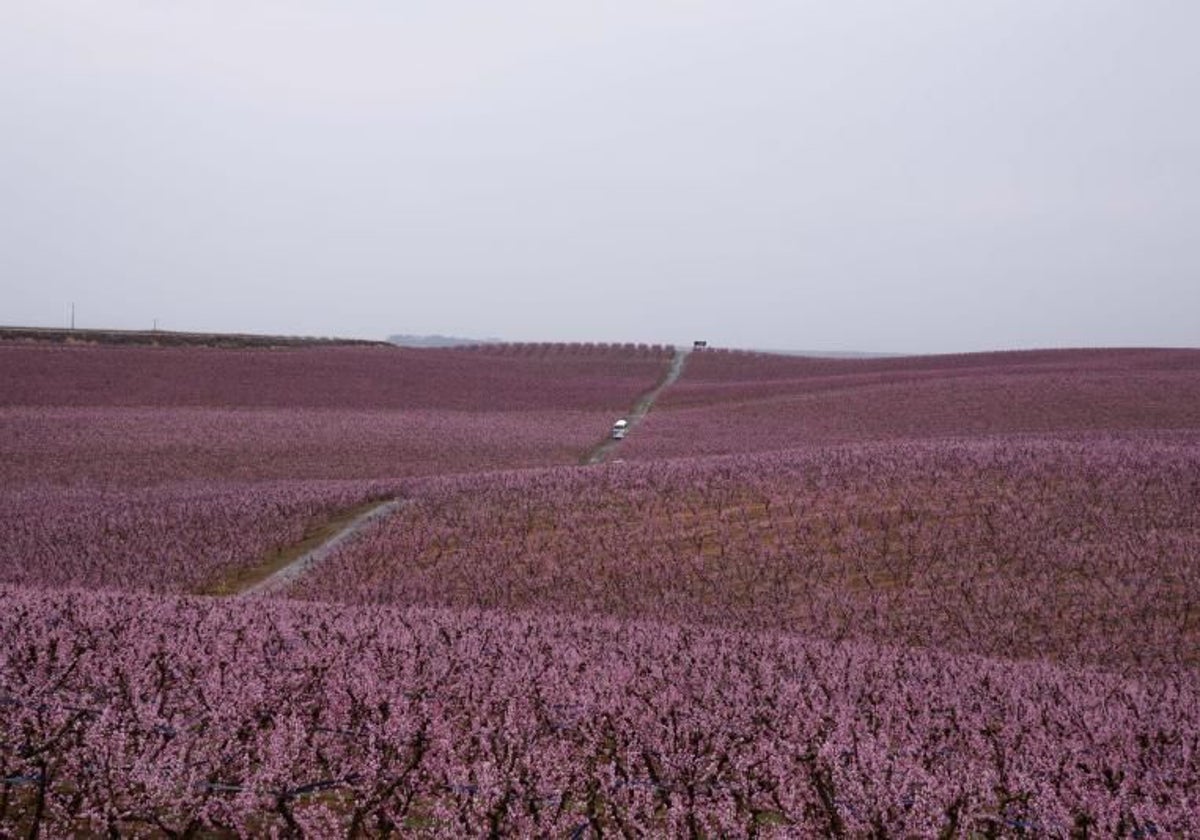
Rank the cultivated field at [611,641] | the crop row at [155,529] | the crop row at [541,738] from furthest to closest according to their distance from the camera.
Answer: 1. the crop row at [155,529]
2. the cultivated field at [611,641]
3. the crop row at [541,738]

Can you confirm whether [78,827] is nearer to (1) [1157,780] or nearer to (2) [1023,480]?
(1) [1157,780]

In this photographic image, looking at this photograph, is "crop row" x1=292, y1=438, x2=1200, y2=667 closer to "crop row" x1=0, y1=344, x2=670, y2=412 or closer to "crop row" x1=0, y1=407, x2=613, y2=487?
"crop row" x1=0, y1=407, x2=613, y2=487

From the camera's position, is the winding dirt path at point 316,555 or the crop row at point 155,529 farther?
the crop row at point 155,529

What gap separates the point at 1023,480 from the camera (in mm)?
20625

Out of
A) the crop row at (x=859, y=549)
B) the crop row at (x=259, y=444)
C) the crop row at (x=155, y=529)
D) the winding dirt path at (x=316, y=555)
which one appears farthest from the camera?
the crop row at (x=259, y=444)

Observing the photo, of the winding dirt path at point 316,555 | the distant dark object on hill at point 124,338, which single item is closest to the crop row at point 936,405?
the winding dirt path at point 316,555

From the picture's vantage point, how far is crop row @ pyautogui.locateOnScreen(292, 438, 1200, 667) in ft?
45.3

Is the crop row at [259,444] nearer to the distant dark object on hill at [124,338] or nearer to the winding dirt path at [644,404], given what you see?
the winding dirt path at [644,404]

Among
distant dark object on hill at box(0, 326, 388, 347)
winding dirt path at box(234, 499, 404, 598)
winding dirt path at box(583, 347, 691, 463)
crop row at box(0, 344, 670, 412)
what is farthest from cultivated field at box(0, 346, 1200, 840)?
distant dark object on hill at box(0, 326, 388, 347)

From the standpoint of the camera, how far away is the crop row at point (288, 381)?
51719mm

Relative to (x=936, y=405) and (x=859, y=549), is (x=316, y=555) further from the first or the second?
(x=936, y=405)

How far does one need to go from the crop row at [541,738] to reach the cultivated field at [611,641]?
3 cm

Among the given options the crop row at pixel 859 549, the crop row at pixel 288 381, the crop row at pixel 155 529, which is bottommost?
the crop row at pixel 155 529

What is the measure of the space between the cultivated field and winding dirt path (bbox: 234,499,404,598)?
52 cm
